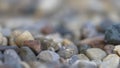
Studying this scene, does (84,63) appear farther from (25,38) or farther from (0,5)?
(0,5)

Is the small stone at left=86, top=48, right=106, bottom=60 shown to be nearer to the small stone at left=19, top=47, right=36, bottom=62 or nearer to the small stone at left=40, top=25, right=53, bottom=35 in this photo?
the small stone at left=19, top=47, right=36, bottom=62

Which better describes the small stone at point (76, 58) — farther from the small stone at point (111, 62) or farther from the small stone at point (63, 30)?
the small stone at point (63, 30)

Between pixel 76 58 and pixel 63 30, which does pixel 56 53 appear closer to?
pixel 76 58

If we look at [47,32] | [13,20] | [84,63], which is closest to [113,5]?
[13,20]

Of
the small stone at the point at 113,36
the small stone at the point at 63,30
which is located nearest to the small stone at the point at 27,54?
the small stone at the point at 113,36

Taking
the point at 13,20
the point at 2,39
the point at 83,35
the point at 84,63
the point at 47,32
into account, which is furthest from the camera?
the point at 13,20

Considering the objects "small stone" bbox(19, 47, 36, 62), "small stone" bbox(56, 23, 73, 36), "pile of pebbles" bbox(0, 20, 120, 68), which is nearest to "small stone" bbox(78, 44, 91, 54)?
"pile of pebbles" bbox(0, 20, 120, 68)

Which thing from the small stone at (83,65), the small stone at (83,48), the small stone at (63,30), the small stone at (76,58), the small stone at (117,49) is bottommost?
the small stone at (63,30)
